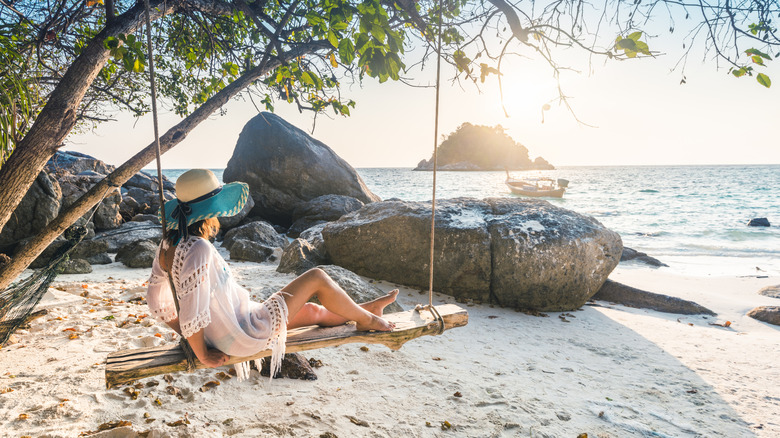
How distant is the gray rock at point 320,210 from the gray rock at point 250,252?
3.56 meters

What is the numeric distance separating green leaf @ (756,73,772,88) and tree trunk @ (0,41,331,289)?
137 inches

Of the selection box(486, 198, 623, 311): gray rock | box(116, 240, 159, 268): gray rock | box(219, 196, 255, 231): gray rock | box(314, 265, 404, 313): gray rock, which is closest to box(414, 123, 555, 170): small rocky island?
box(219, 196, 255, 231): gray rock

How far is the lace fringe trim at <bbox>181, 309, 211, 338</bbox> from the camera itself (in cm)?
244

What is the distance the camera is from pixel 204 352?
2555mm

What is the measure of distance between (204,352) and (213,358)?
82 mm

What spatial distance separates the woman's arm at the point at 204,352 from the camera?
2488 millimetres

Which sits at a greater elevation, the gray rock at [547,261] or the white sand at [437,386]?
the gray rock at [547,261]

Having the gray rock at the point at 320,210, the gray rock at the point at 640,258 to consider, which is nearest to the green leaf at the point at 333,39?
the gray rock at the point at 320,210

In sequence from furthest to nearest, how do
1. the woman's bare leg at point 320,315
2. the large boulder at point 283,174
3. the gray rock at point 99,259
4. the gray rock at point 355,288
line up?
the large boulder at point 283,174 → the gray rock at point 99,259 → the gray rock at point 355,288 → the woman's bare leg at point 320,315

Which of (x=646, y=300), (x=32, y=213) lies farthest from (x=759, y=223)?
(x=32, y=213)

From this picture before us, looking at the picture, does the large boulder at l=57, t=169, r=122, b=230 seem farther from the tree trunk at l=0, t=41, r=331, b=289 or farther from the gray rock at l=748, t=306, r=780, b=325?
the gray rock at l=748, t=306, r=780, b=325

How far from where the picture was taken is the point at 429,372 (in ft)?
14.0

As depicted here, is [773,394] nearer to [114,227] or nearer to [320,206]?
[320,206]

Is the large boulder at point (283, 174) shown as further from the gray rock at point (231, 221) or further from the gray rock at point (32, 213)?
the gray rock at point (32, 213)
